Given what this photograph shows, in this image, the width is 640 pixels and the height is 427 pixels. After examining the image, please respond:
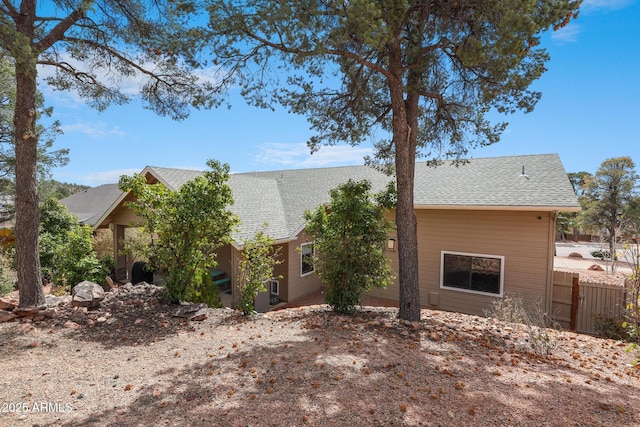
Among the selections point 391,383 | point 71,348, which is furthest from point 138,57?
point 391,383

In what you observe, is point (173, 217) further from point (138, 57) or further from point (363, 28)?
point (363, 28)

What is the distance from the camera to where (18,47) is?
4746 mm

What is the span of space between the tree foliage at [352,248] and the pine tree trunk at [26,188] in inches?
206

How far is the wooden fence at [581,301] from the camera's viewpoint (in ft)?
25.8

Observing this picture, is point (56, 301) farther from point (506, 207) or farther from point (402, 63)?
point (506, 207)

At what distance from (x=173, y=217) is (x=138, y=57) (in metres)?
4.02

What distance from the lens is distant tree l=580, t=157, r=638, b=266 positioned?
25.5m

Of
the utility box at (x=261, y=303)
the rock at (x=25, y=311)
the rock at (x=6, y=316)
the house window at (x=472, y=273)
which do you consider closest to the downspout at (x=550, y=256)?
the house window at (x=472, y=273)

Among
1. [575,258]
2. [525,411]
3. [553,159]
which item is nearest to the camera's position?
[525,411]

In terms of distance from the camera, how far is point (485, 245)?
9.29 metres

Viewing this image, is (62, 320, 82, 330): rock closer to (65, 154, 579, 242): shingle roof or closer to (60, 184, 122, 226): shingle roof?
(65, 154, 579, 242): shingle roof

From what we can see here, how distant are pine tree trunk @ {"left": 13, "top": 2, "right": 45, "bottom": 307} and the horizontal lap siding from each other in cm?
934

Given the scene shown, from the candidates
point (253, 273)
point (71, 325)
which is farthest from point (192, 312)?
point (71, 325)

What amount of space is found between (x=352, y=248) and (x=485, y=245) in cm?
523
